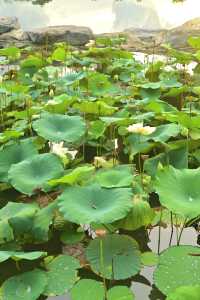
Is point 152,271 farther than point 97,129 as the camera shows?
No

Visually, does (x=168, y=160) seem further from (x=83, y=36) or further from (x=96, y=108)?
(x=83, y=36)

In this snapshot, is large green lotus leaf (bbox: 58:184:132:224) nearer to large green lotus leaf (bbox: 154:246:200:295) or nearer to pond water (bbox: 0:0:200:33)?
large green lotus leaf (bbox: 154:246:200:295)

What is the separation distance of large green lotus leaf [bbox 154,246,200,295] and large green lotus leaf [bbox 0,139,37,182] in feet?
2.96

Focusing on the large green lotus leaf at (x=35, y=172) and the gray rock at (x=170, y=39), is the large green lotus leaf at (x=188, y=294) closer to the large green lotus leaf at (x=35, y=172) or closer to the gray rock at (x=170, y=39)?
the large green lotus leaf at (x=35, y=172)

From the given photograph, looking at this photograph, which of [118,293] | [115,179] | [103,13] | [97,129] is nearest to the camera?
[118,293]

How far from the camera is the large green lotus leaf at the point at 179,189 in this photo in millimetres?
1696

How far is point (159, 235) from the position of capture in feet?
6.64

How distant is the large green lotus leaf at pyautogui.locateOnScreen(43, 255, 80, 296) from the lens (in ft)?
5.56

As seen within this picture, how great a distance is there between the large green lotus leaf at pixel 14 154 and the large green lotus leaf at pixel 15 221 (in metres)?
0.38

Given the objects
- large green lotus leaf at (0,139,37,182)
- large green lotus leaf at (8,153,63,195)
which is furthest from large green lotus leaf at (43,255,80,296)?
large green lotus leaf at (0,139,37,182)

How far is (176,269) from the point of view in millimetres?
1688

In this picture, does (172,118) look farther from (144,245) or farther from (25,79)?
(25,79)

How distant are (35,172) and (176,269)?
0.76 meters

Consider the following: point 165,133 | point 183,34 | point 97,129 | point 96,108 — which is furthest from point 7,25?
point 165,133
